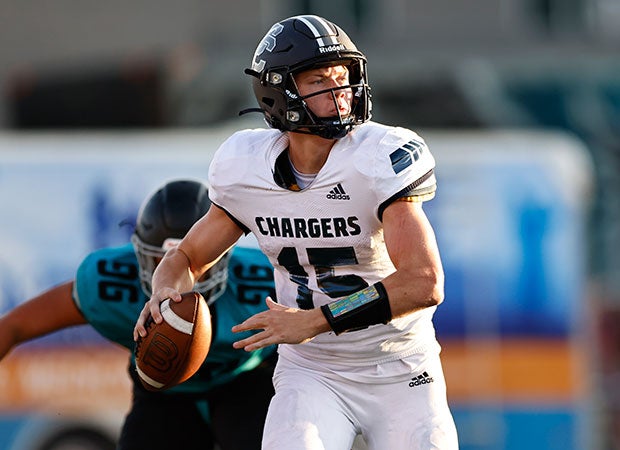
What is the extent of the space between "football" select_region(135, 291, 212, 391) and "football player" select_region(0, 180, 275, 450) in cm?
63

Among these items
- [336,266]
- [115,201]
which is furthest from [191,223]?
[115,201]

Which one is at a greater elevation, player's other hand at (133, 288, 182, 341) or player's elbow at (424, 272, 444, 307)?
player's elbow at (424, 272, 444, 307)

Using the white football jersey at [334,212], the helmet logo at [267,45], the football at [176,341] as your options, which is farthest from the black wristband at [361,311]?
the helmet logo at [267,45]

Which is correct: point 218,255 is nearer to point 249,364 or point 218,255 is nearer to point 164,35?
point 249,364

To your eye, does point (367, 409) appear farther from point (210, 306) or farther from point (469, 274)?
point (469, 274)

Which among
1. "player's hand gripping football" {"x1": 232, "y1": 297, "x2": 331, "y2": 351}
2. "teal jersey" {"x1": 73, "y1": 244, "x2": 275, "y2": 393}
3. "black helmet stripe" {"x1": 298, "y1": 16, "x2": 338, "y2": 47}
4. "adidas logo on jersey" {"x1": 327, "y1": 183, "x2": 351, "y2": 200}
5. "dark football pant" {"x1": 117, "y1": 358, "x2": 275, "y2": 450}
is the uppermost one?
"black helmet stripe" {"x1": 298, "y1": 16, "x2": 338, "y2": 47}

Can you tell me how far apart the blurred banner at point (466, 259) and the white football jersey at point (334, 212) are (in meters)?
4.06

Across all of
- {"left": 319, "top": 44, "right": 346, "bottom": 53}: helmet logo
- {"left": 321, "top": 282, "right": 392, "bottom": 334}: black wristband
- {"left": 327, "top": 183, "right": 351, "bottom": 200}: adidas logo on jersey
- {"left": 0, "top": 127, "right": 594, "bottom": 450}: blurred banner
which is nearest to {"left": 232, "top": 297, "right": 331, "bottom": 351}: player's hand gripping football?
{"left": 321, "top": 282, "right": 392, "bottom": 334}: black wristband

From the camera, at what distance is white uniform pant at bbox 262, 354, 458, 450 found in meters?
4.52

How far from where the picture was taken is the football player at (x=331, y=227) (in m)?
4.52

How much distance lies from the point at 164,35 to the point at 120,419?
764 cm

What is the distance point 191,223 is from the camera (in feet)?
17.7

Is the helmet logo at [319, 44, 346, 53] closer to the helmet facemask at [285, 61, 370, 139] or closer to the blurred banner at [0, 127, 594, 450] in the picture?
the helmet facemask at [285, 61, 370, 139]

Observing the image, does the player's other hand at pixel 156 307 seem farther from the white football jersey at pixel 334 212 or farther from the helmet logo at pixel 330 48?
the helmet logo at pixel 330 48
